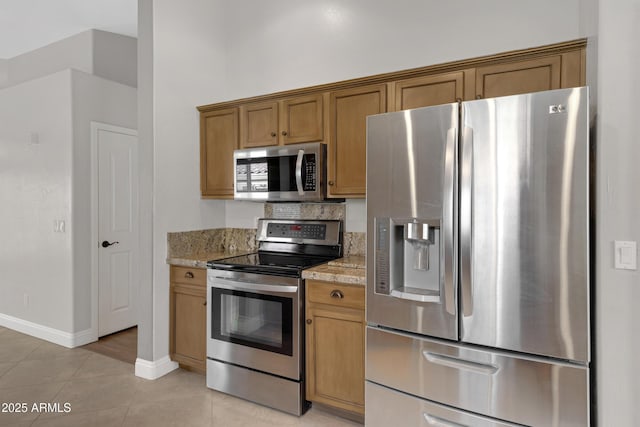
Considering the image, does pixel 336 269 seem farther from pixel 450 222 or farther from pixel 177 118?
pixel 177 118

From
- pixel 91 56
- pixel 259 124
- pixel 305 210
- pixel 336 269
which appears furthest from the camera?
pixel 91 56

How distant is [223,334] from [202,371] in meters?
0.55

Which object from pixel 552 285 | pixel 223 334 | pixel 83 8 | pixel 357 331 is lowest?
pixel 223 334

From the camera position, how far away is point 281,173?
9.33 feet

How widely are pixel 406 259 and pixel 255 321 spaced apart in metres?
1.20

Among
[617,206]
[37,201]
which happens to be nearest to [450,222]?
[617,206]

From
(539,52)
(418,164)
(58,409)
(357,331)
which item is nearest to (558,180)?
(418,164)

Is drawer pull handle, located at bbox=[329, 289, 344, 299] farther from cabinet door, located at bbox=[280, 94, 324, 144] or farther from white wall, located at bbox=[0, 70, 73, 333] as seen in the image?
white wall, located at bbox=[0, 70, 73, 333]

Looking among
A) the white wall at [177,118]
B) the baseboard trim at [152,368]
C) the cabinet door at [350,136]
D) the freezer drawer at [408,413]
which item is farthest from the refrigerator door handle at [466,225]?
the baseboard trim at [152,368]

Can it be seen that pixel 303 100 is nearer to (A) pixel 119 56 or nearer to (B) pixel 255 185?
(B) pixel 255 185

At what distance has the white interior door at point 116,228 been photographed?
380 cm

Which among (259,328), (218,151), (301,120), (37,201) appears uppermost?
(301,120)

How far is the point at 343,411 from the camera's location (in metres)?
2.36

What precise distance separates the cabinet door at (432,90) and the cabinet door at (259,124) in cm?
101
